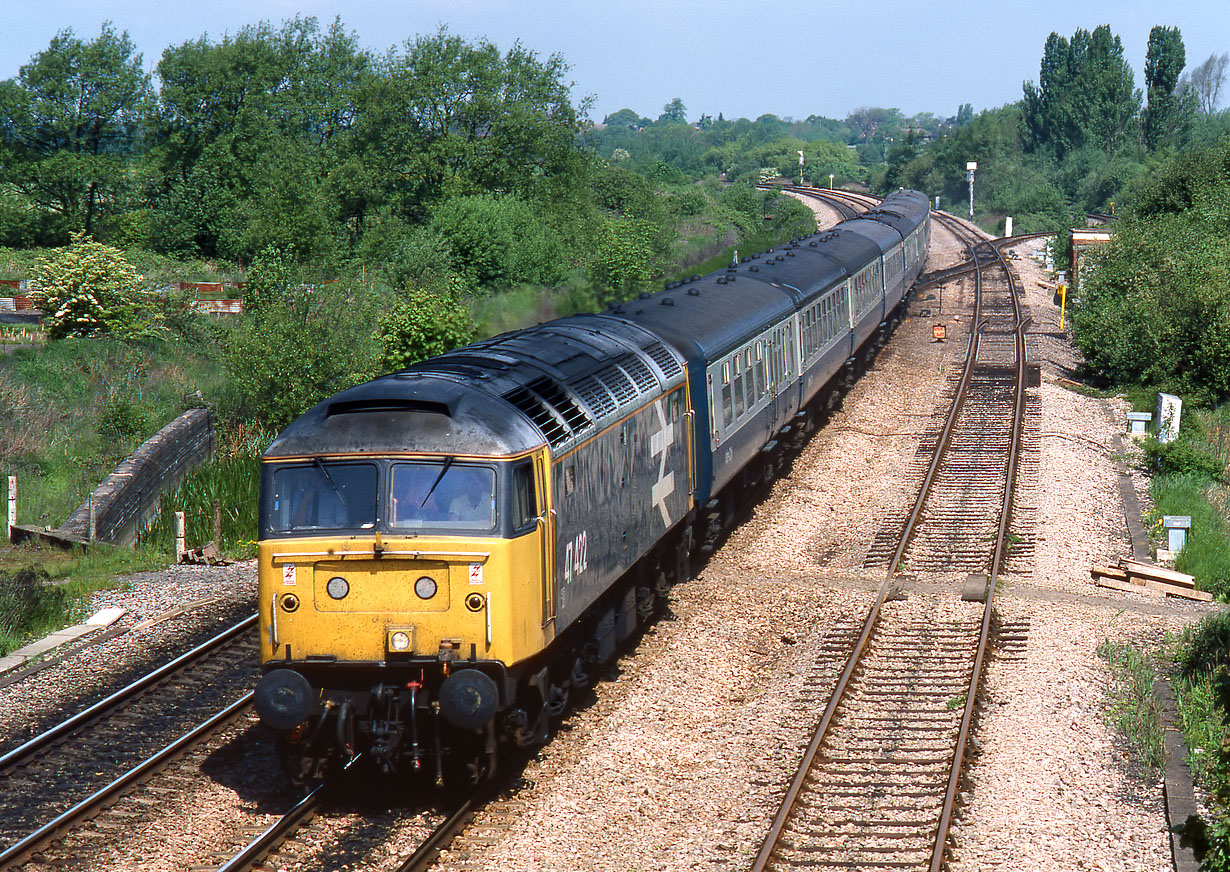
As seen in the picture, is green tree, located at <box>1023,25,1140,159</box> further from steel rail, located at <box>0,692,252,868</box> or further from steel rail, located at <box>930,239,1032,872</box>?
steel rail, located at <box>0,692,252,868</box>

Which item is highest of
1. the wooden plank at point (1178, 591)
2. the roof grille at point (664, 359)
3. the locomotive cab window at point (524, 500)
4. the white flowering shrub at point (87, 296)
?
the white flowering shrub at point (87, 296)

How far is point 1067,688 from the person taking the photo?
13.0m

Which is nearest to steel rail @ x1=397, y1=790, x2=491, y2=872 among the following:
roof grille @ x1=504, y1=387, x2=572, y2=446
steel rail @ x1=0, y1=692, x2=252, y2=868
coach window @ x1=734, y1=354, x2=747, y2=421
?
steel rail @ x1=0, y1=692, x2=252, y2=868

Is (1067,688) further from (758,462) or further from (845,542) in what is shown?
(758,462)

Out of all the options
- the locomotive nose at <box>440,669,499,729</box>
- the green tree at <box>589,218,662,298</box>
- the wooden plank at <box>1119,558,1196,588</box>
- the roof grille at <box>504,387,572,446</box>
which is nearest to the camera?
the locomotive nose at <box>440,669,499,729</box>

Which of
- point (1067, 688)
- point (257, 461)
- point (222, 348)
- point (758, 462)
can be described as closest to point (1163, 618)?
point (1067, 688)

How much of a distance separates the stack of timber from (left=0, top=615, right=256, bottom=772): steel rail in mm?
11090

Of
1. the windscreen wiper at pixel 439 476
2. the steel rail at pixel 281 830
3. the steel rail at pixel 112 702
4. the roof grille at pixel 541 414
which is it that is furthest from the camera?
the steel rail at pixel 112 702

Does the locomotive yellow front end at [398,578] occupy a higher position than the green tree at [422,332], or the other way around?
the green tree at [422,332]

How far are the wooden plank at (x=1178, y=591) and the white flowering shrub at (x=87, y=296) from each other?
2570 cm

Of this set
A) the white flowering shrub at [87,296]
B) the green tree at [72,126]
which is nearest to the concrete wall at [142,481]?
the white flowering shrub at [87,296]

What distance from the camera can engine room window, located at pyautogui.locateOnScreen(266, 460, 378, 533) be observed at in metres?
9.94

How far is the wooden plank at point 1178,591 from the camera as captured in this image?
16844mm

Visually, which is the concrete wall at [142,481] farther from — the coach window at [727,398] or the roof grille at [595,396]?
the roof grille at [595,396]
